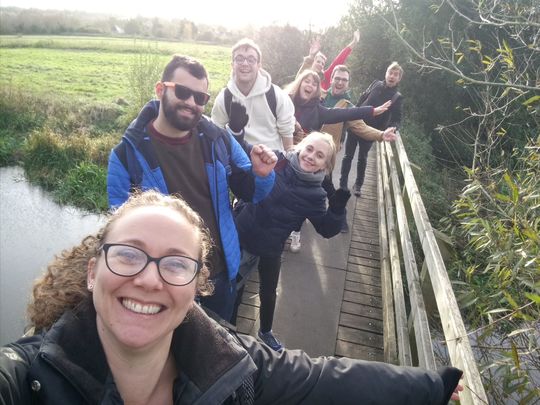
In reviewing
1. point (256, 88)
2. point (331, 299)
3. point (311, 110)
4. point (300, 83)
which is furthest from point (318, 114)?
point (331, 299)

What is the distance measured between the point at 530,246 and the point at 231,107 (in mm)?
2409

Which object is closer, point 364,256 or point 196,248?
point 196,248

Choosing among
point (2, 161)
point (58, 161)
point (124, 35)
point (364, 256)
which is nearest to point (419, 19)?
point (364, 256)

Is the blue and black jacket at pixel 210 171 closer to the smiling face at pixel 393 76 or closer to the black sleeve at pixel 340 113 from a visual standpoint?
the black sleeve at pixel 340 113

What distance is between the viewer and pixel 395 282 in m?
3.43

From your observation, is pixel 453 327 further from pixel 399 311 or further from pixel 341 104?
pixel 341 104

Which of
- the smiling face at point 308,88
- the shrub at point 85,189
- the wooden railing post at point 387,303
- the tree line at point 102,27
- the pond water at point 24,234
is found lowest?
the pond water at point 24,234

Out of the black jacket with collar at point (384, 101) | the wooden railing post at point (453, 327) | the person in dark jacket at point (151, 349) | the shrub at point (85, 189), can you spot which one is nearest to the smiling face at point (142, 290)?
the person in dark jacket at point (151, 349)

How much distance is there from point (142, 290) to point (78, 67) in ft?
78.6

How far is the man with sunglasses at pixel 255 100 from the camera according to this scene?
3.23m

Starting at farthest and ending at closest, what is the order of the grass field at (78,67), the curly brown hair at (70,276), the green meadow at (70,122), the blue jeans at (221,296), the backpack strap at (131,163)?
the grass field at (78,67) < the green meadow at (70,122) < the blue jeans at (221,296) < the backpack strap at (131,163) < the curly brown hair at (70,276)

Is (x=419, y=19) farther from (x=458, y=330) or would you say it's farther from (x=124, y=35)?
(x=124, y=35)

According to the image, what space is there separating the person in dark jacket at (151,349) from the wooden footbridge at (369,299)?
1.43 feet

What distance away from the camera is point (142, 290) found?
4.23 feet
